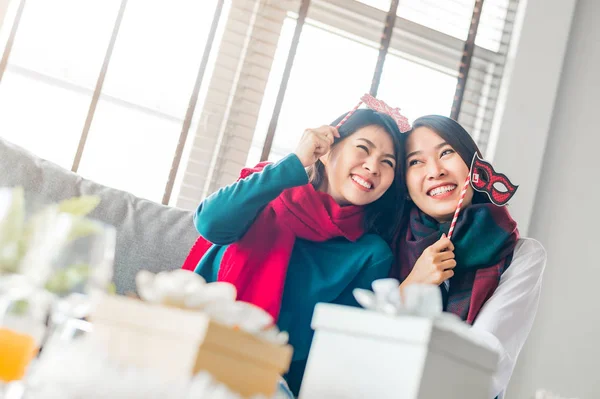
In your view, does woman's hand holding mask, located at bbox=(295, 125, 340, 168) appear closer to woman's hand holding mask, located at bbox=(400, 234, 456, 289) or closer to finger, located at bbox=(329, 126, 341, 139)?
finger, located at bbox=(329, 126, 341, 139)

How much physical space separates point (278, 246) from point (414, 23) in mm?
1441

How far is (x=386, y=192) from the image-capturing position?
5.43ft

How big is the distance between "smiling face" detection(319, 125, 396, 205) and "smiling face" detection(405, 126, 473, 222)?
56mm

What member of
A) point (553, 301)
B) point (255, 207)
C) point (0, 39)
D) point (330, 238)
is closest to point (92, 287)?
point (255, 207)

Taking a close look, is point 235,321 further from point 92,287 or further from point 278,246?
point 278,246

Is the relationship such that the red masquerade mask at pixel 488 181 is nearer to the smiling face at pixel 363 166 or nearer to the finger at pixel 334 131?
the smiling face at pixel 363 166

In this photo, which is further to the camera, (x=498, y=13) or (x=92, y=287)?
(x=498, y=13)

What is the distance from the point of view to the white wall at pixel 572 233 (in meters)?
2.40

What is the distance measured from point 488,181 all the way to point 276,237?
0.49m

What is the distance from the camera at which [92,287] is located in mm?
560

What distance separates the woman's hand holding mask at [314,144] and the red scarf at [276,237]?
4.2 inches

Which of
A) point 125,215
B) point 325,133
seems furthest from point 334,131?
point 125,215

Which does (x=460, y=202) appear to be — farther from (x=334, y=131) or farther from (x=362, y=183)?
(x=334, y=131)

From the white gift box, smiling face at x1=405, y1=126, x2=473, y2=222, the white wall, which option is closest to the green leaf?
the white gift box
